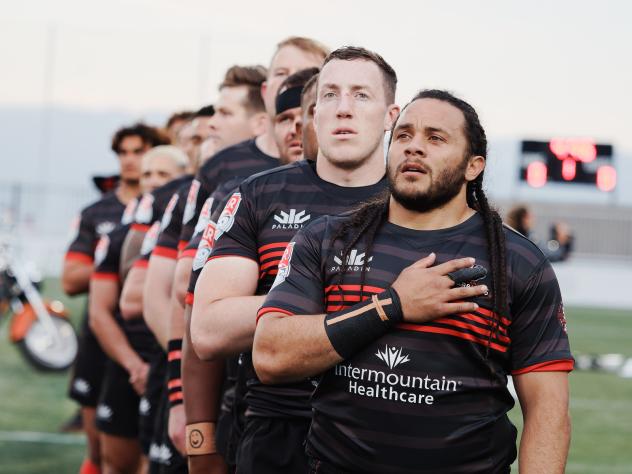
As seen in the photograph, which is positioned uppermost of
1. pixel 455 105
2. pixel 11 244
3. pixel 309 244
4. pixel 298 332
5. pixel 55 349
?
pixel 455 105

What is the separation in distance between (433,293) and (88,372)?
4.82m

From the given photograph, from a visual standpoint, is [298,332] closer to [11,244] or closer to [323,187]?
[323,187]

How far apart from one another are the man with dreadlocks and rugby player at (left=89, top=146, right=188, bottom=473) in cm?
325

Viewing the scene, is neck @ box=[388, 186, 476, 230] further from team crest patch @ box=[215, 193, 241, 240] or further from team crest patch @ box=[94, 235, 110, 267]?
team crest patch @ box=[94, 235, 110, 267]

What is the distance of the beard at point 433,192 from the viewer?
292 centimetres

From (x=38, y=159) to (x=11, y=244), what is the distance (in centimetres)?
1231

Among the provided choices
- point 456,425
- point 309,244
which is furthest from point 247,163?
point 456,425

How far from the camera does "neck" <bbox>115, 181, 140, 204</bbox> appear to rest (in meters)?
7.62

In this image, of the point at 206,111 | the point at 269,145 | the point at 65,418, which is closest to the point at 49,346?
the point at 65,418

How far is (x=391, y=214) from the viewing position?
3.02 meters

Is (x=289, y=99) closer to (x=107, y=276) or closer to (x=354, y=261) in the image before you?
(x=354, y=261)

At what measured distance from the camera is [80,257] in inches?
291

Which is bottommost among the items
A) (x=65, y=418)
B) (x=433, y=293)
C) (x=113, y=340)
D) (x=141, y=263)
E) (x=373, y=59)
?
(x=65, y=418)

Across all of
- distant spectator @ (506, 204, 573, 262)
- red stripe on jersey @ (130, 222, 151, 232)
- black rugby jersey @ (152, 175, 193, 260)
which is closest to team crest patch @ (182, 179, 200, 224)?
black rugby jersey @ (152, 175, 193, 260)
